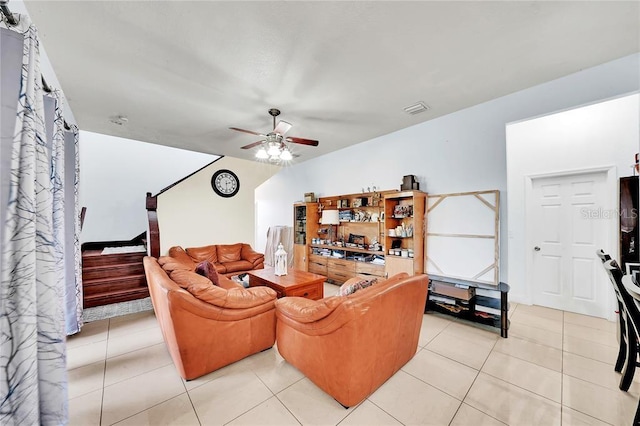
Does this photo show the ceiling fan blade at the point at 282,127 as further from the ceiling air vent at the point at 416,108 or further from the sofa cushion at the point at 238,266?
the sofa cushion at the point at 238,266

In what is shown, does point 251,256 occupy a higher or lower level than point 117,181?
lower

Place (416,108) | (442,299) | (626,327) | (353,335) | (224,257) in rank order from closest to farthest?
(353,335) → (626,327) → (442,299) → (416,108) → (224,257)

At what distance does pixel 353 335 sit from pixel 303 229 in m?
4.49

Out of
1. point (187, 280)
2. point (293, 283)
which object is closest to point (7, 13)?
point (187, 280)

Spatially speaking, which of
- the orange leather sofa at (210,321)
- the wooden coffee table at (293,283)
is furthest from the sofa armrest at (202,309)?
the wooden coffee table at (293,283)

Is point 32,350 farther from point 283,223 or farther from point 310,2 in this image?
point 283,223

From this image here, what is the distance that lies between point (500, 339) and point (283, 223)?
17.2 ft

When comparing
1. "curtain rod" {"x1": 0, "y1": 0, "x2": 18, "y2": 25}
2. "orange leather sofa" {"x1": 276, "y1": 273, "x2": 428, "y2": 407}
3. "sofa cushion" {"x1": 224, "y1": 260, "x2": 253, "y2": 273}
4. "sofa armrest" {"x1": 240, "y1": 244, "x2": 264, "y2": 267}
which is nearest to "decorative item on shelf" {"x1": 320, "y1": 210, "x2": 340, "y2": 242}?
"sofa armrest" {"x1": 240, "y1": 244, "x2": 264, "y2": 267}

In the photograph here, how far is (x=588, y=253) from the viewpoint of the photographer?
3.15m

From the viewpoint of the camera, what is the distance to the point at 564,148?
10.6 feet

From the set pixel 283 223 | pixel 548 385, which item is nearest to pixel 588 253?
pixel 548 385

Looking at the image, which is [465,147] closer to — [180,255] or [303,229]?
[303,229]

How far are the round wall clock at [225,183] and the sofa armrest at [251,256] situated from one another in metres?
1.28

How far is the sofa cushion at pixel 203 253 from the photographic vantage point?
4719 mm
